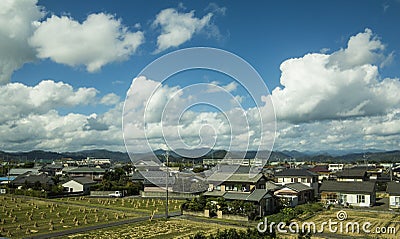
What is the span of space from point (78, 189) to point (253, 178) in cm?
2493

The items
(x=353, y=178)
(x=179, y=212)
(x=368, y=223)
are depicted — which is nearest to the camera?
(x=368, y=223)

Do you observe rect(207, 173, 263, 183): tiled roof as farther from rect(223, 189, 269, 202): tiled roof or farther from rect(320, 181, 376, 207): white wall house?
rect(320, 181, 376, 207): white wall house

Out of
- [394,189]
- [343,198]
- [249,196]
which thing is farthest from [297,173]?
[249,196]

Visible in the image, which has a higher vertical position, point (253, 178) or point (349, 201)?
point (253, 178)

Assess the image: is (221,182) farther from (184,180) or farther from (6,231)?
(6,231)

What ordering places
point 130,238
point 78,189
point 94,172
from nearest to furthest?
1. point 130,238
2. point 78,189
3. point 94,172

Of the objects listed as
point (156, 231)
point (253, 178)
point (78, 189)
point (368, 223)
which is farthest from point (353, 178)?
point (78, 189)

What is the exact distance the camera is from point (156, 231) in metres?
19.0

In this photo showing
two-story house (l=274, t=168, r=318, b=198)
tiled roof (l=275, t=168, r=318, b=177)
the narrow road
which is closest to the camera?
the narrow road

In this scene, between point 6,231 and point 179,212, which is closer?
point 6,231

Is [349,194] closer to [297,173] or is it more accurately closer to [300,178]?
[300,178]

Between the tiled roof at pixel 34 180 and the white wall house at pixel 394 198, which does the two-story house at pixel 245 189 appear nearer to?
the white wall house at pixel 394 198

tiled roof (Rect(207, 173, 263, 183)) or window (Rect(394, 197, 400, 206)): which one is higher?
tiled roof (Rect(207, 173, 263, 183))

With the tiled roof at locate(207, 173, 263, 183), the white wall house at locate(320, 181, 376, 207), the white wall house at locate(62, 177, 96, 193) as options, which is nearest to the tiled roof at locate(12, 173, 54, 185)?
the white wall house at locate(62, 177, 96, 193)
